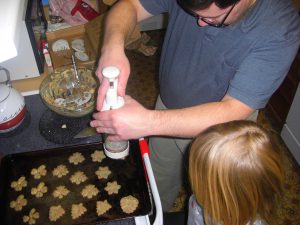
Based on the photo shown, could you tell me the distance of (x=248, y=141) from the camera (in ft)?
3.03

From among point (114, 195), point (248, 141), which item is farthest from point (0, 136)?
point (248, 141)

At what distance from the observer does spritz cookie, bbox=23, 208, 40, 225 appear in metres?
1.11

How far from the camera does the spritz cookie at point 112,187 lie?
1.19m

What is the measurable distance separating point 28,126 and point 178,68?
0.68 meters

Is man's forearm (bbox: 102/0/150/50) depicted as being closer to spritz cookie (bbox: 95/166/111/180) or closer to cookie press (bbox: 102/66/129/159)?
cookie press (bbox: 102/66/129/159)

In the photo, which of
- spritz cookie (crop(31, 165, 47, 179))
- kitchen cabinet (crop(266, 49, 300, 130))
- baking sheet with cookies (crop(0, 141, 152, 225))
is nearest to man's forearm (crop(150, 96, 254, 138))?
baking sheet with cookies (crop(0, 141, 152, 225))

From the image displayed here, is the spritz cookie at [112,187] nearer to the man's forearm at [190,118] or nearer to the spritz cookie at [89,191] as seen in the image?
the spritz cookie at [89,191]

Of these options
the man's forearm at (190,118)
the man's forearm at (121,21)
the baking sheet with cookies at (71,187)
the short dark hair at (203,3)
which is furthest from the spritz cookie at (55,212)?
the short dark hair at (203,3)

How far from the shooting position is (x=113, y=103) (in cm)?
98

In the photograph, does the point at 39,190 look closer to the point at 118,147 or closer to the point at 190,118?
the point at 118,147

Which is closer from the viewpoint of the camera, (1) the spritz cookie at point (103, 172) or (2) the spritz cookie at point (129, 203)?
(2) the spritz cookie at point (129, 203)

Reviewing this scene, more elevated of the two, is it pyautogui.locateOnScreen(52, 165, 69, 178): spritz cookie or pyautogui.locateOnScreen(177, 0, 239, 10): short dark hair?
pyautogui.locateOnScreen(177, 0, 239, 10): short dark hair

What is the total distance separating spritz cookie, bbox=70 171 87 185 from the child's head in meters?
0.44

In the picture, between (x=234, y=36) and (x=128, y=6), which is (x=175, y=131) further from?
(x=128, y=6)
